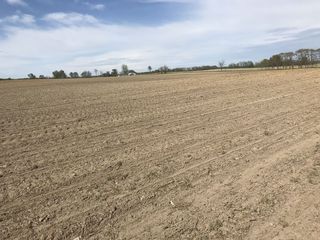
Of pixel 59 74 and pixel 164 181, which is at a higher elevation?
pixel 59 74

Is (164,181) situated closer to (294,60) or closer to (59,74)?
(294,60)

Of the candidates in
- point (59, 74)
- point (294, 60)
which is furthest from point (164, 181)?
point (59, 74)

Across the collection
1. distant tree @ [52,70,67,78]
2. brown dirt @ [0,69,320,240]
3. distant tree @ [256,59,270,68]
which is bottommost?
brown dirt @ [0,69,320,240]

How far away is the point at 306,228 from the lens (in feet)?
14.0

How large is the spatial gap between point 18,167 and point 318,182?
588cm

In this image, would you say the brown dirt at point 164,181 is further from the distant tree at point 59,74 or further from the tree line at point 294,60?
the distant tree at point 59,74

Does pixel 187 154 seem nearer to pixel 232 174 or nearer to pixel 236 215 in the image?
pixel 232 174

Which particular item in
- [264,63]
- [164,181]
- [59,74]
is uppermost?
[59,74]

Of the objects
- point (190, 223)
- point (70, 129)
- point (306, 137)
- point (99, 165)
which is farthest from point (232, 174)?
point (70, 129)

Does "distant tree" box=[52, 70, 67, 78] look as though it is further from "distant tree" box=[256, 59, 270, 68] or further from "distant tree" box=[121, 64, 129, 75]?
"distant tree" box=[256, 59, 270, 68]

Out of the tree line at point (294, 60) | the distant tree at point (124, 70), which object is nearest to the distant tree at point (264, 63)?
the tree line at point (294, 60)

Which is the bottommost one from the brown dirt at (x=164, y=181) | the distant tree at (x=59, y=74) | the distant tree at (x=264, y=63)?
the brown dirt at (x=164, y=181)

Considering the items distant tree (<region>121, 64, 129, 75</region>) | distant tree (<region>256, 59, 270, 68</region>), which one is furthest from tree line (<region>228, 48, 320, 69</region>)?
distant tree (<region>121, 64, 129, 75</region>)

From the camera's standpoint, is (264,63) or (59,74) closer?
(264,63)
